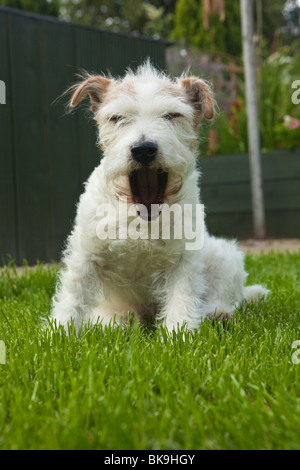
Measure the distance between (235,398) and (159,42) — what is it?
19.4 feet

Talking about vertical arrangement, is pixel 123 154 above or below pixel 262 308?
above

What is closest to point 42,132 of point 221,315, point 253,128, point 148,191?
point 253,128

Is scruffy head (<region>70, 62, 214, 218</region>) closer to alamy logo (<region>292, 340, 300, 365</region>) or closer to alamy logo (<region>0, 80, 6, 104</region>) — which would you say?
alamy logo (<region>292, 340, 300, 365</region>)

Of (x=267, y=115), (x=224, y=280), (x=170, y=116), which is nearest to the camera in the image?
(x=170, y=116)

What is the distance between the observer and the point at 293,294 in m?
3.52

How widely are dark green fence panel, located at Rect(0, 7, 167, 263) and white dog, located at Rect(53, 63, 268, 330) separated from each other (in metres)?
2.82

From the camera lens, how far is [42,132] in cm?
580

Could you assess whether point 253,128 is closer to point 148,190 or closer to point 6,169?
point 6,169

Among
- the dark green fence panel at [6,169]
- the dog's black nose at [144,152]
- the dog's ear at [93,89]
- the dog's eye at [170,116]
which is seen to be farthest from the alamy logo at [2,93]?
the dog's black nose at [144,152]

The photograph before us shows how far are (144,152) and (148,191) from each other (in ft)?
0.90

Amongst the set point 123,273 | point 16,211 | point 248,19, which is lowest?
point 123,273
